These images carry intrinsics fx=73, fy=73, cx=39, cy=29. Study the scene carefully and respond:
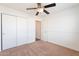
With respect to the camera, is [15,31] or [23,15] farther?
[23,15]

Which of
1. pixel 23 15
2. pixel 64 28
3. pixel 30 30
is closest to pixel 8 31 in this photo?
pixel 23 15

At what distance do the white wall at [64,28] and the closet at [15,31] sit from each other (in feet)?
4.18

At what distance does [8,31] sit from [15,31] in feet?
1.45

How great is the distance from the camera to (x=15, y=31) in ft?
13.6

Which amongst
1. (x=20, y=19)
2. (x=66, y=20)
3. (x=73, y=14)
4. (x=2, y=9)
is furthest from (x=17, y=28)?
(x=73, y=14)

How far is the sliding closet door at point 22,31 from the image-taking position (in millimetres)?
4371

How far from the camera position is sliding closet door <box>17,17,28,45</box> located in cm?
437

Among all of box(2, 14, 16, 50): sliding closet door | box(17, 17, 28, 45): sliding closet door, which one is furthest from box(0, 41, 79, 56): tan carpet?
box(17, 17, 28, 45): sliding closet door

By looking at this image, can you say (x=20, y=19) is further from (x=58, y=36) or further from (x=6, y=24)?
(x=58, y=36)

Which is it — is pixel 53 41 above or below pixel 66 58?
below

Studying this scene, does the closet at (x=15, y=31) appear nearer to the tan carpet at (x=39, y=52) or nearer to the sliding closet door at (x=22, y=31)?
the sliding closet door at (x=22, y=31)

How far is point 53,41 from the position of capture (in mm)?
5082

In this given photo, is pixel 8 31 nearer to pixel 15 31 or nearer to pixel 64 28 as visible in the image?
pixel 15 31

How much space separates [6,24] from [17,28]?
73 cm
